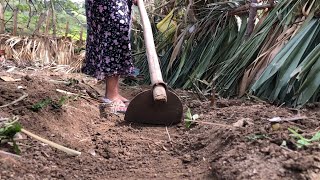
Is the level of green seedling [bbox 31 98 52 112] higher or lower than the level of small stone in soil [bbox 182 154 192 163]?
higher

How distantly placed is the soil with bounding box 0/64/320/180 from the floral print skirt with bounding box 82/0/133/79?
34 centimetres

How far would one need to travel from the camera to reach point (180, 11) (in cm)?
436

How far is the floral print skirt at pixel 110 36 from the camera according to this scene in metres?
2.66

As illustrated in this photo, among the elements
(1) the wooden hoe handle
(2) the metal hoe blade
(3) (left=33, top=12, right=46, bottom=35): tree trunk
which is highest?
(3) (left=33, top=12, right=46, bottom=35): tree trunk

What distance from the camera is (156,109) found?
227 centimetres

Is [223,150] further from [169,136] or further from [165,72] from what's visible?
[165,72]

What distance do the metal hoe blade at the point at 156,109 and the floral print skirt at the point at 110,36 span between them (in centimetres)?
54

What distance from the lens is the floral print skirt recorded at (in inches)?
105

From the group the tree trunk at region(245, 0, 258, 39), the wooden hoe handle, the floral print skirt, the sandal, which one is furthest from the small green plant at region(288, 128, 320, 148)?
the tree trunk at region(245, 0, 258, 39)

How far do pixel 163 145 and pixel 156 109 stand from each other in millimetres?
379

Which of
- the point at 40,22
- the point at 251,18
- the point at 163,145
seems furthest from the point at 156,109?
the point at 40,22

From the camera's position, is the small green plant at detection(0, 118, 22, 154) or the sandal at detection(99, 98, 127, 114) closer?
the small green plant at detection(0, 118, 22, 154)

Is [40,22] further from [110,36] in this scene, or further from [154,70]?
[154,70]

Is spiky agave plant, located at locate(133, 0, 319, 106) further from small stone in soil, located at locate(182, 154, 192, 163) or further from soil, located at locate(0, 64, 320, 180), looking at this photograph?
small stone in soil, located at locate(182, 154, 192, 163)
